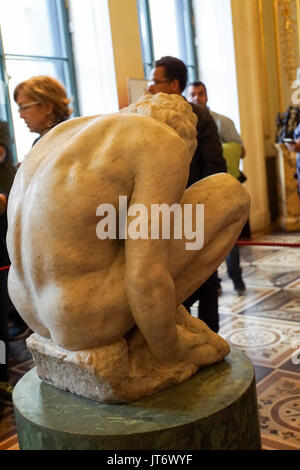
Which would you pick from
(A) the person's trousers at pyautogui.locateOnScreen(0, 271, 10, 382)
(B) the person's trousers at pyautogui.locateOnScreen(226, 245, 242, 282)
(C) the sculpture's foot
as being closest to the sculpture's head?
(C) the sculpture's foot

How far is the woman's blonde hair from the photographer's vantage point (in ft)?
9.37

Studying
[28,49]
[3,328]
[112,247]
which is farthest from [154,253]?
[28,49]

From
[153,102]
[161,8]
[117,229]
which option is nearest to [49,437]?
[117,229]

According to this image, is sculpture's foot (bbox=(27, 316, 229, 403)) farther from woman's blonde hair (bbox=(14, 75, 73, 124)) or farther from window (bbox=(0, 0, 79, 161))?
window (bbox=(0, 0, 79, 161))

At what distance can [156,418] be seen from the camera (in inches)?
63.0

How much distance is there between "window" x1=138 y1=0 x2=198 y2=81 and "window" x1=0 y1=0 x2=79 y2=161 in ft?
4.11

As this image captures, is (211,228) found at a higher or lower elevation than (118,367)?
higher

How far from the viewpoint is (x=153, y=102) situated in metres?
1.75

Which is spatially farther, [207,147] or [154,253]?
[207,147]

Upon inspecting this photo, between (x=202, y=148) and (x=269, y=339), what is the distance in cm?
145

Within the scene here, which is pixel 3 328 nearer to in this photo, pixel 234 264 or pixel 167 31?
pixel 234 264

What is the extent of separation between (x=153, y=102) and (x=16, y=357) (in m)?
2.67

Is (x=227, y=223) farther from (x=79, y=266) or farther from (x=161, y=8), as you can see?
(x=161, y=8)

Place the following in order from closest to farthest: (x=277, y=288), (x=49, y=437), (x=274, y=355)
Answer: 1. (x=49, y=437)
2. (x=274, y=355)
3. (x=277, y=288)
